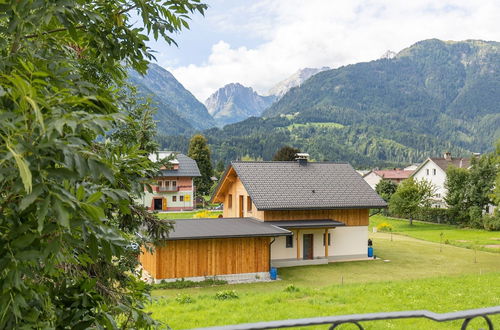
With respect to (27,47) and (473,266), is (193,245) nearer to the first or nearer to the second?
(473,266)

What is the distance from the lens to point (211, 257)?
21.8m

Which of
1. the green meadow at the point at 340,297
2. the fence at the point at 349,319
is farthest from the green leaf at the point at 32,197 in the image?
the green meadow at the point at 340,297

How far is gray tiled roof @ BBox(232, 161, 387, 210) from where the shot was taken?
26.0 m

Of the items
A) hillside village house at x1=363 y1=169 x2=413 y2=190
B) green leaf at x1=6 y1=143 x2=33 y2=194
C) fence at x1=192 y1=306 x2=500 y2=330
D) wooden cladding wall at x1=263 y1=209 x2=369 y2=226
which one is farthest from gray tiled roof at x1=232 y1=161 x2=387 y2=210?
hillside village house at x1=363 y1=169 x2=413 y2=190

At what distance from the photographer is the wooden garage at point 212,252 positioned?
21031 mm

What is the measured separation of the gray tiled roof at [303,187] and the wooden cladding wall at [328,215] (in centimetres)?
76

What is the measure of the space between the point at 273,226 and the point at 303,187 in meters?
4.56

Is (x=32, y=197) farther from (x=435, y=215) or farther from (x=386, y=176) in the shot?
(x=386, y=176)

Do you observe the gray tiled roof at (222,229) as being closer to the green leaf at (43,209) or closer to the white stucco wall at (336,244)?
the white stucco wall at (336,244)

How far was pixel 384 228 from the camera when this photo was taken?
4556cm

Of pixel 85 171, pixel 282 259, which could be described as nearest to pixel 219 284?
pixel 282 259

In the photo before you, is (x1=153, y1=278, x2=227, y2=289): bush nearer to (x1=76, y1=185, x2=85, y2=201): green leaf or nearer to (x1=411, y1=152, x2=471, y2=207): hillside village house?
(x1=76, y1=185, x2=85, y2=201): green leaf

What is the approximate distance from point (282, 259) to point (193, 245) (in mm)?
6441

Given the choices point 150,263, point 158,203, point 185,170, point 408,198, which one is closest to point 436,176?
point 408,198
